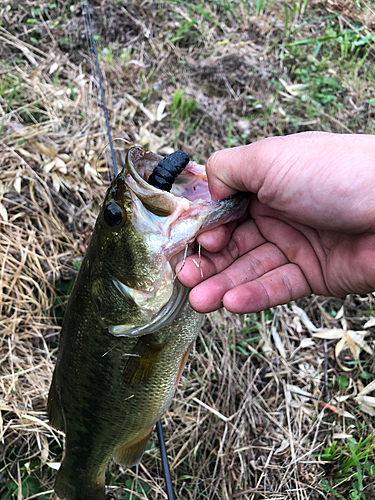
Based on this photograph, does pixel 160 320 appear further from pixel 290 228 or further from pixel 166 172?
pixel 290 228

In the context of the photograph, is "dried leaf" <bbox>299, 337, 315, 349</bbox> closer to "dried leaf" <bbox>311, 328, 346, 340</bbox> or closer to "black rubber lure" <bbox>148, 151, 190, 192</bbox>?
"dried leaf" <bbox>311, 328, 346, 340</bbox>

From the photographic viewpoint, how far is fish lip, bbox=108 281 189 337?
5.56 ft

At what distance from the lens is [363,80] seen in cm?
424

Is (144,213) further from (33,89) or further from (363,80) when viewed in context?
(363,80)

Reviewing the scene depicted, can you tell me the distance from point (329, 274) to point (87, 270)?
1125 millimetres

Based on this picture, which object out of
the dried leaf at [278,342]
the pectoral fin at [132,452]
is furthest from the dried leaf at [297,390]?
the pectoral fin at [132,452]

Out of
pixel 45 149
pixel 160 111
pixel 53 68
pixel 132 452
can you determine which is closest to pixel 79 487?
pixel 132 452

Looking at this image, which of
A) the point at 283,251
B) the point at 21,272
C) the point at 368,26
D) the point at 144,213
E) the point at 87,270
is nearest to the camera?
the point at 144,213

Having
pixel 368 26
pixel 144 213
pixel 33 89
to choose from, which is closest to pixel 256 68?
pixel 368 26

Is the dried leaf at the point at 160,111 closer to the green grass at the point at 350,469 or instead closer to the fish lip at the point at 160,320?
the fish lip at the point at 160,320

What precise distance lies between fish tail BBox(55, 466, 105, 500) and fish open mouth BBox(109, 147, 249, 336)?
3.18ft

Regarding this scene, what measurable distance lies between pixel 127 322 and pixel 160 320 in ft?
Result: 0.46

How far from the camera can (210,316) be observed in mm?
2938

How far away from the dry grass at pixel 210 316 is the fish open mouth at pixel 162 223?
124 cm
